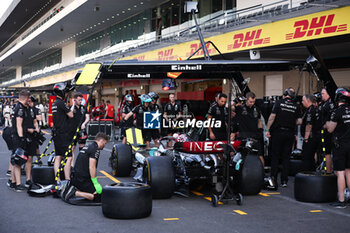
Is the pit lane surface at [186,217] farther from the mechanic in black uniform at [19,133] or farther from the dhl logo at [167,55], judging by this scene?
the dhl logo at [167,55]

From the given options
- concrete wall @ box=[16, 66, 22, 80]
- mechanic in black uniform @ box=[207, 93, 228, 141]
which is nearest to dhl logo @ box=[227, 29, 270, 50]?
mechanic in black uniform @ box=[207, 93, 228, 141]

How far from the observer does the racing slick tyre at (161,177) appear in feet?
24.7

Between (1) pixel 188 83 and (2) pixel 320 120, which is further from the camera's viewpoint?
(1) pixel 188 83

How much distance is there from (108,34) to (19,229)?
34.5 m

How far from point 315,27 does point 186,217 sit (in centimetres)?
748

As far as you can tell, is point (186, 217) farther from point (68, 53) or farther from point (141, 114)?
point (68, 53)

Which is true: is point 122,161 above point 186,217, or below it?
above

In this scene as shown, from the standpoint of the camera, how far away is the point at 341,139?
7301 mm

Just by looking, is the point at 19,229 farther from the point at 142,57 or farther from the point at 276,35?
the point at 142,57

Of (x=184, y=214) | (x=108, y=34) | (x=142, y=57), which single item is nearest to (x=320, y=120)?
(x=184, y=214)

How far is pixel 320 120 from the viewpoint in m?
9.46

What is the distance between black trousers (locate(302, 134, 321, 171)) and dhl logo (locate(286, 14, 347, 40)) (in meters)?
3.19

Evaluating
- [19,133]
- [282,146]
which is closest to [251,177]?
[282,146]

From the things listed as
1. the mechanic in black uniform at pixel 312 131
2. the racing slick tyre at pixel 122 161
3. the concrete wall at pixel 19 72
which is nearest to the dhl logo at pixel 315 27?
the mechanic in black uniform at pixel 312 131
